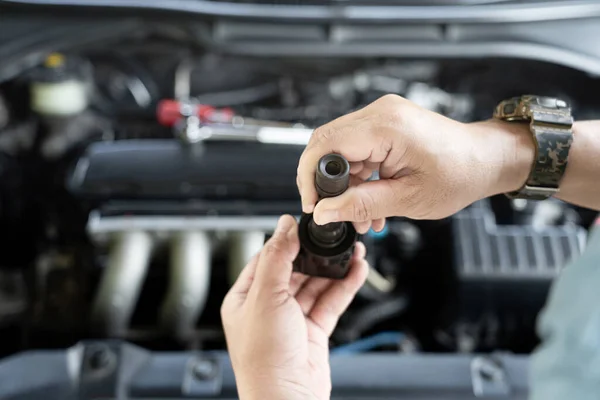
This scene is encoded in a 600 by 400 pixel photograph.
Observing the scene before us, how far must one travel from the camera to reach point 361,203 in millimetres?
585

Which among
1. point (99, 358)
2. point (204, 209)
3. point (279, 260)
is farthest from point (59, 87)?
point (279, 260)

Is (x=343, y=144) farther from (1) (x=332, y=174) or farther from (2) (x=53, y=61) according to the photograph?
(2) (x=53, y=61)

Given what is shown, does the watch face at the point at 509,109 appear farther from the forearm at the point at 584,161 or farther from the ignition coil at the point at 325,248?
the ignition coil at the point at 325,248

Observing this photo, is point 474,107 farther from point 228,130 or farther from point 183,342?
point 183,342

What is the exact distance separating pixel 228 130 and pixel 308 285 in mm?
368

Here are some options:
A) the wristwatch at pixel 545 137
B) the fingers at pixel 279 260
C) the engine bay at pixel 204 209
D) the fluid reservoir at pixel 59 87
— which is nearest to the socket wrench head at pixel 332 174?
the fingers at pixel 279 260

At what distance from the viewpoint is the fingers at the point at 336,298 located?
72 cm

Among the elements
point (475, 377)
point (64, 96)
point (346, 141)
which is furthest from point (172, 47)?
point (475, 377)

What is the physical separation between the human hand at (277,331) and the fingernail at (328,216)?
0.09m

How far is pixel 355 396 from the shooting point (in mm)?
734

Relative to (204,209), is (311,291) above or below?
below

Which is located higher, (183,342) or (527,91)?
(527,91)

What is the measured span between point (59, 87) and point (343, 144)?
2.31 ft

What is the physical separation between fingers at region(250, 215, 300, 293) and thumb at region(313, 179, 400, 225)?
78 mm
